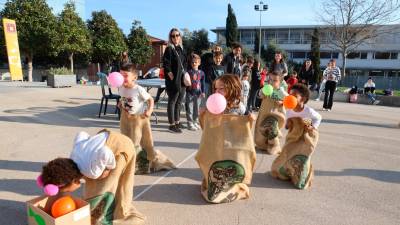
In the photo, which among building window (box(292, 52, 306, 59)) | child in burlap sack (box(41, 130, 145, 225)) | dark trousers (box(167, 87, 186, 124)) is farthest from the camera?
building window (box(292, 52, 306, 59))

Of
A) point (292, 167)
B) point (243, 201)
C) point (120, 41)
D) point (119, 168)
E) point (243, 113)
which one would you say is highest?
point (120, 41)

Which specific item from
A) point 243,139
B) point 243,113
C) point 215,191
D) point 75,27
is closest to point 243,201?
point 215,191

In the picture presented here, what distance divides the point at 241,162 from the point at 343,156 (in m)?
2.87

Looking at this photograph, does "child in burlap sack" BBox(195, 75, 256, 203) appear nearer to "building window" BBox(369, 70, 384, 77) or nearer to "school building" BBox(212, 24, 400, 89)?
"school building" BBox(212, 24, 400, 89)

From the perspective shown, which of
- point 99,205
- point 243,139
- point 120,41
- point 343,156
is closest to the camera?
point 99,205

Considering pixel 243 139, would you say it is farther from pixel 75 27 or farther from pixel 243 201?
pixel 75 27

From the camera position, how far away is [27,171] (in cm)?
Answer: 431

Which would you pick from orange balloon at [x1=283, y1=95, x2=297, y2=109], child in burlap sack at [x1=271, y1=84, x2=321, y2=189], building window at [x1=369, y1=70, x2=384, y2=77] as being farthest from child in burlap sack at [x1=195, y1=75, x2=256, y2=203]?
building window at [x1=369, y1=70, x2=384, y2=77]

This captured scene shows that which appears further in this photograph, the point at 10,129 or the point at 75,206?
the point at 10,129

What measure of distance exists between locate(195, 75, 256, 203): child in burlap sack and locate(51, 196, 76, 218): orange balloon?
1.44m

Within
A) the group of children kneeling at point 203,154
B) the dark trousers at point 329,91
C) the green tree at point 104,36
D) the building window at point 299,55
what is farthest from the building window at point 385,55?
the group of children kneeling at point 203,154

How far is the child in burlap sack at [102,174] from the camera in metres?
2.40

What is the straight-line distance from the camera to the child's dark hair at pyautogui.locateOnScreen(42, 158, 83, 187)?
92.7 inches

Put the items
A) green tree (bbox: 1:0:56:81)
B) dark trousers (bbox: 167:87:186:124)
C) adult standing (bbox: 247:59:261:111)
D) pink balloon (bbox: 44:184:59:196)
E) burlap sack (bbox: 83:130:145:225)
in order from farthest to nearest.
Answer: green tree (bbox: 1:0:56:81) < adult standing (bbox: 247:59:261:111) < dark trousers (bbox: 167:87:186:124) < burlap sack (bbox: 83:130:145:225) < pink balloon (bbox: 44:184:59:196)
